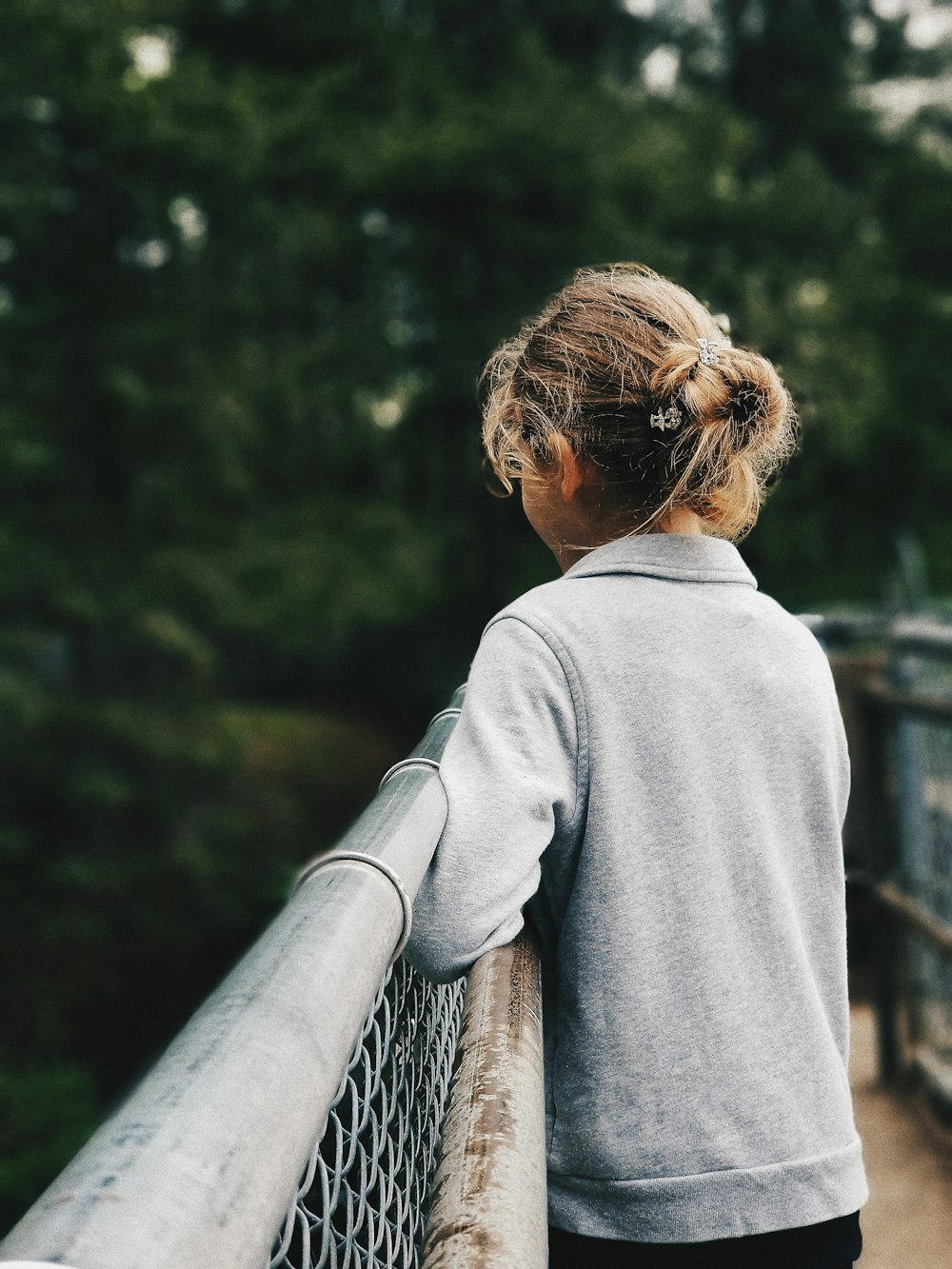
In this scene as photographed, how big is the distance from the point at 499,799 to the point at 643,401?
17.9 inches

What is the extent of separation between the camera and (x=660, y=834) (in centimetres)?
119

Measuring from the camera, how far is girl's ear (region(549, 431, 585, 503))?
130cm

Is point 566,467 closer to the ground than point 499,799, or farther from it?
farther from it

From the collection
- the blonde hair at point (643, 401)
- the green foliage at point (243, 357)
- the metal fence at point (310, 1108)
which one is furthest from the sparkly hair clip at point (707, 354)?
the green foliage at point (243, 357)

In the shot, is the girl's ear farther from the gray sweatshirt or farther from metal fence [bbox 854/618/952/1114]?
metal fence [bbox 854/618/952/1114]

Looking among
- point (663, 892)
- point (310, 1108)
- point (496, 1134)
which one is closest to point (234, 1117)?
point (310, 1108)

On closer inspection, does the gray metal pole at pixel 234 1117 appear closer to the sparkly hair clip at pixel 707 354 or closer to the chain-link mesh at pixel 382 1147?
the chain-link mesh at pixel 382 1147

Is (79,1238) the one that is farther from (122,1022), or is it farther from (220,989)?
(122,1022)

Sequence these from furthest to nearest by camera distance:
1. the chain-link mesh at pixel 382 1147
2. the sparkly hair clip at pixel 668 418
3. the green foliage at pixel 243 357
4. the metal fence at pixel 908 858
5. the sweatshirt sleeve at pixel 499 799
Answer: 1. the green foliage at pixel 243 357
2. the metal fence at pixel 908 858
3. the sparkly hair clip at pixel 668 418
4. the sweatshirt sleeve at pixel 499 799
5. the chain-link mesh at pixel 382 1147

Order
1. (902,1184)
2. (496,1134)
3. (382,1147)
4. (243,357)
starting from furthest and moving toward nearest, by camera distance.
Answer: (243,357) < (902,1184) < (382,1147) < (496,1134)

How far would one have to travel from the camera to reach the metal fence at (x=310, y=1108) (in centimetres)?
44

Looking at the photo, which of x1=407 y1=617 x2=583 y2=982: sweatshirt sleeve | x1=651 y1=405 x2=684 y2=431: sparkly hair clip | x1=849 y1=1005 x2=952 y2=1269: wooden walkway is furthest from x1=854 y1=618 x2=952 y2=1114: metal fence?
x1=407 y1=617 x2=583 y2=982: sweatshirt sleeve

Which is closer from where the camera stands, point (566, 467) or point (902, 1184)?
point (566, 467)

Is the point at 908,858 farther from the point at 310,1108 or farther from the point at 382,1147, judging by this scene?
the point at 310,1108
